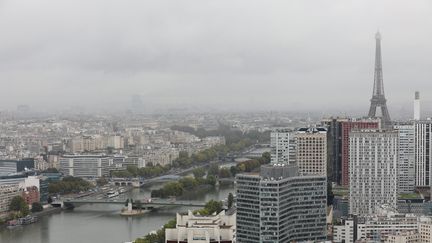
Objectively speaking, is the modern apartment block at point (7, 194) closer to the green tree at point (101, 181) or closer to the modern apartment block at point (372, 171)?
the green tree at point (101, 181)

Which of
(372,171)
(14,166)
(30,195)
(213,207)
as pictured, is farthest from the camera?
(14,166)

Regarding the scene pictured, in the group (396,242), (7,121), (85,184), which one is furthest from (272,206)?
(7,121)

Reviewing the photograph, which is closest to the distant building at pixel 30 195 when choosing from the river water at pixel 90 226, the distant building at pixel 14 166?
the river water at pixel 90 226

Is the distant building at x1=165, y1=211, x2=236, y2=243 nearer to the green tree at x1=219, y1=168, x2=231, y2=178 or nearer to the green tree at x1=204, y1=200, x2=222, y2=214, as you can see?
the green tree at x1=204, y1=200, x2=222, y2=214

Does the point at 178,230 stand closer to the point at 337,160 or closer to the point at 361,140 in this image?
the point at 361,140

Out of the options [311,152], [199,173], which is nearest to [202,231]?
[311,152]

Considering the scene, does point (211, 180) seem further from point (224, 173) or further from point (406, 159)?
→ point (406, 159)
